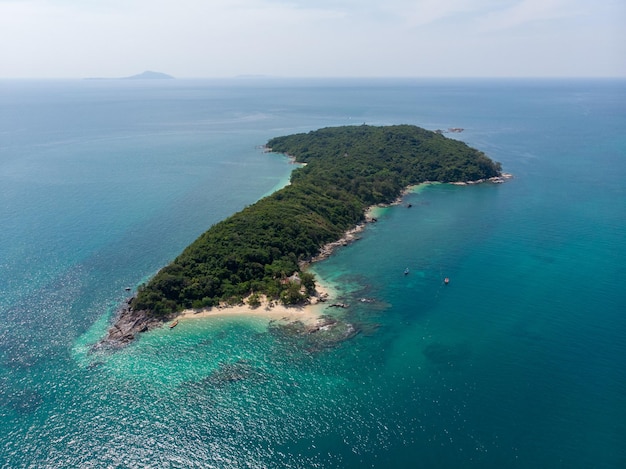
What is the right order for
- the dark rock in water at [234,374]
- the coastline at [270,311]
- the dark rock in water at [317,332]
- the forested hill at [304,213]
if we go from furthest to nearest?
the forested hill at [304,213]
the coastline at [270,311]
the dark rock in water at [317,332]
the dark rock in water at [234,374]

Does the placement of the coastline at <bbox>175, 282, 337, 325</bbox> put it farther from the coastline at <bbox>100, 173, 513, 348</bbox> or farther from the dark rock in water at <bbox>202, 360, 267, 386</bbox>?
the dark rock in water at <bbox>202, 360, 267, 386</bbox>

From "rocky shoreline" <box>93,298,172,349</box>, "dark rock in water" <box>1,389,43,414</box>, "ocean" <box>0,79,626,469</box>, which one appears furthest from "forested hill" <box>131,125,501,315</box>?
"dark rock in water" <box>1,389,43,414</box>

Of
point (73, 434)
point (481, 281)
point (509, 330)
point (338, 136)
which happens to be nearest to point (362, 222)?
point (481, 281)

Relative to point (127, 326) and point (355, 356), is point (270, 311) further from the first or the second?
point (127, 326)

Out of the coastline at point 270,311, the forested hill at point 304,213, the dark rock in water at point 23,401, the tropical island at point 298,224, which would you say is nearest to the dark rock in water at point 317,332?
the coastline at point 270,311

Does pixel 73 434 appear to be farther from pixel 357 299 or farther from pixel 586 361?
pixel 586 361

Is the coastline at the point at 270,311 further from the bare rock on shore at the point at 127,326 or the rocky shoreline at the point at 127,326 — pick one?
the bare rock on shore at the point at 127,326
